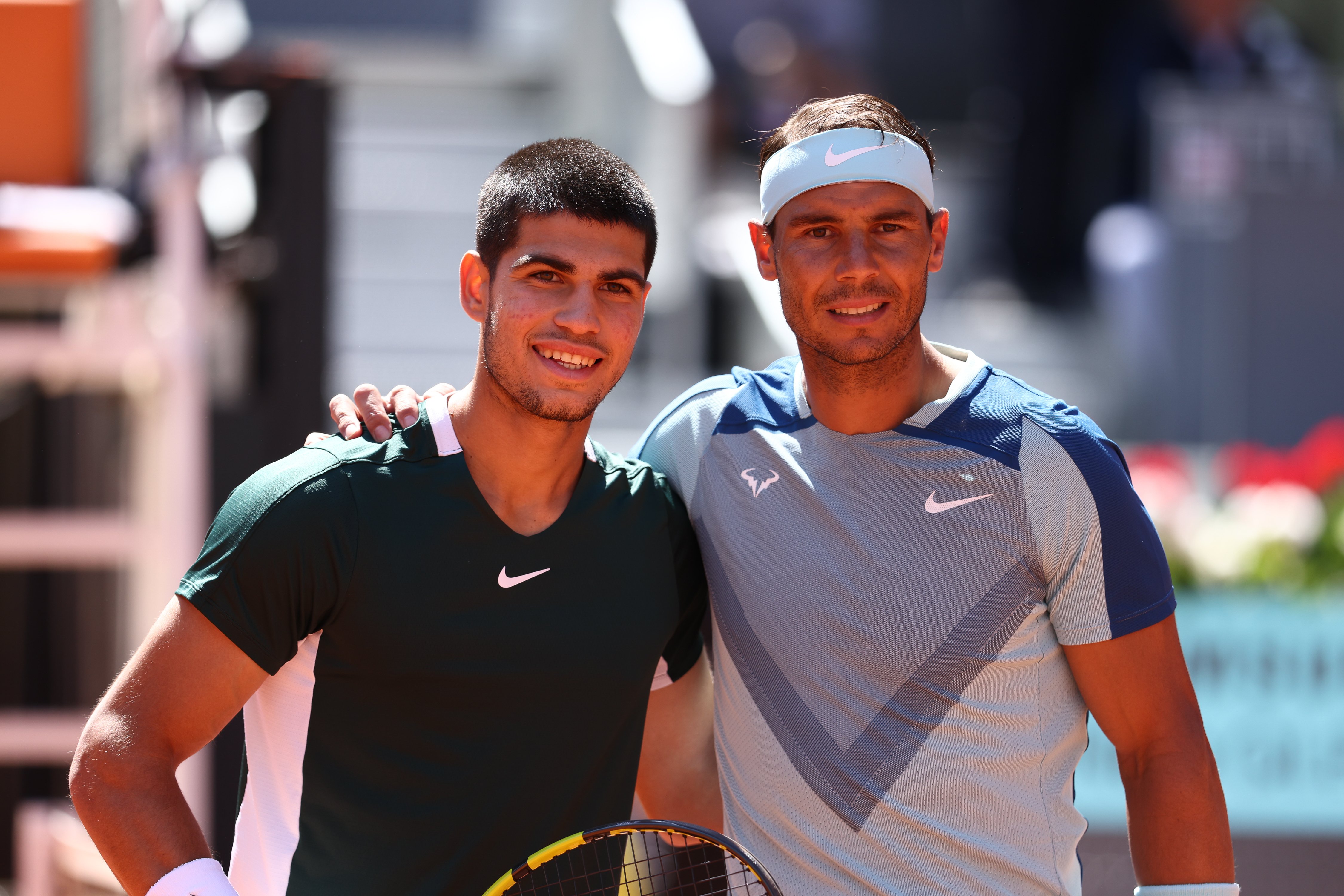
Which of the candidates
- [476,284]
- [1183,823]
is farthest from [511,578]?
[1183,823]

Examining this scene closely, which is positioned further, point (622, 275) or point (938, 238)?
point (938, 238)

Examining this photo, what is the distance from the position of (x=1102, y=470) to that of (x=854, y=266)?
59 centimetres

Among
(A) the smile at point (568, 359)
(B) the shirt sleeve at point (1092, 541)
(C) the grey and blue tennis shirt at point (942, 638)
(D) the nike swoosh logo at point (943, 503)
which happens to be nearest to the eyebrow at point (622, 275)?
(A) the smile at point (568, 359)

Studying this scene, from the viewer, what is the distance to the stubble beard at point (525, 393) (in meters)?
2.67

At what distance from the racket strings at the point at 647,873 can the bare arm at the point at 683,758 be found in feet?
0.25

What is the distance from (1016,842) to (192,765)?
109 inches

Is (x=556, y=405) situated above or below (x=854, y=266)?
below

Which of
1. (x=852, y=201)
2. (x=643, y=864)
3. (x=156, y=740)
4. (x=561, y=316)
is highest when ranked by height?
(x=852, y=201)

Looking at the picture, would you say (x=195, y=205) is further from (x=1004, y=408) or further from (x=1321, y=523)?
(x=1321, y=523)

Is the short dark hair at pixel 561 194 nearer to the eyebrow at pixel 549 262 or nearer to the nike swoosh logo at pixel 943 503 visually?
the eyebrow at pixel 549 262

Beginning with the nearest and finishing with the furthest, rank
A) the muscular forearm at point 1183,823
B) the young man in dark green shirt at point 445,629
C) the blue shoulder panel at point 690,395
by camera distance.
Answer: the young man in dark green shirt at point 445,629
the muscular forearm at point 1183,823
the blue shoulder panel at point 690,395

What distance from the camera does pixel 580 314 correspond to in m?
2.67

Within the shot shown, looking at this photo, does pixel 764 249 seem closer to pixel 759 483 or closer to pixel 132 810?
pixel 759 483

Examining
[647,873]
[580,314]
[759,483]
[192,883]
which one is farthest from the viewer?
[647,873]
